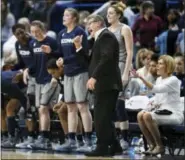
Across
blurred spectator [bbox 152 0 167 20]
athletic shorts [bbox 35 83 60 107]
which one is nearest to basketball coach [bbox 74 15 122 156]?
athletic shorts [bbox 35 83 60 107]

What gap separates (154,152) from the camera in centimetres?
1241

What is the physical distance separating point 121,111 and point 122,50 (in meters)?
0.97

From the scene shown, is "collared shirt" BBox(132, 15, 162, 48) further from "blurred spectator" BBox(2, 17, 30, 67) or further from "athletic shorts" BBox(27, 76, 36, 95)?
"athletic shorts" BBox(27, 76, 36, 95)

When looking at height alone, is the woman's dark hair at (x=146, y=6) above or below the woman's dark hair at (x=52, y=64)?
above

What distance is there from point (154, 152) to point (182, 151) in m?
1.66

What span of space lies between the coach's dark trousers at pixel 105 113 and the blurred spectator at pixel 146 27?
559cm

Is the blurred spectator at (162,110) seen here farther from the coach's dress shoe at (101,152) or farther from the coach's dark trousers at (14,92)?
the coach's dark trousers at (14,92)

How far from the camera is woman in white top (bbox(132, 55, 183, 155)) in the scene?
12.4 meters

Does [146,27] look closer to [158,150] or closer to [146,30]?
[146,30]

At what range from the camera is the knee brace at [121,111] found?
1277cm

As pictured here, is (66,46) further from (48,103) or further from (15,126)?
(15,126)

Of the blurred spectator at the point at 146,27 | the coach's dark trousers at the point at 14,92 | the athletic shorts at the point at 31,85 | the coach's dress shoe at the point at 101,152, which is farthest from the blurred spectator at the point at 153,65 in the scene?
the blurred spectator at the point at 146,27

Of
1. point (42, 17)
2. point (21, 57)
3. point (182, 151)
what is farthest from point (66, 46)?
point (42, 17)

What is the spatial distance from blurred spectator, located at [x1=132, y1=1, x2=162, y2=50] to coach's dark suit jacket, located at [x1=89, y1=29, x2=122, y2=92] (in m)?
5.47
